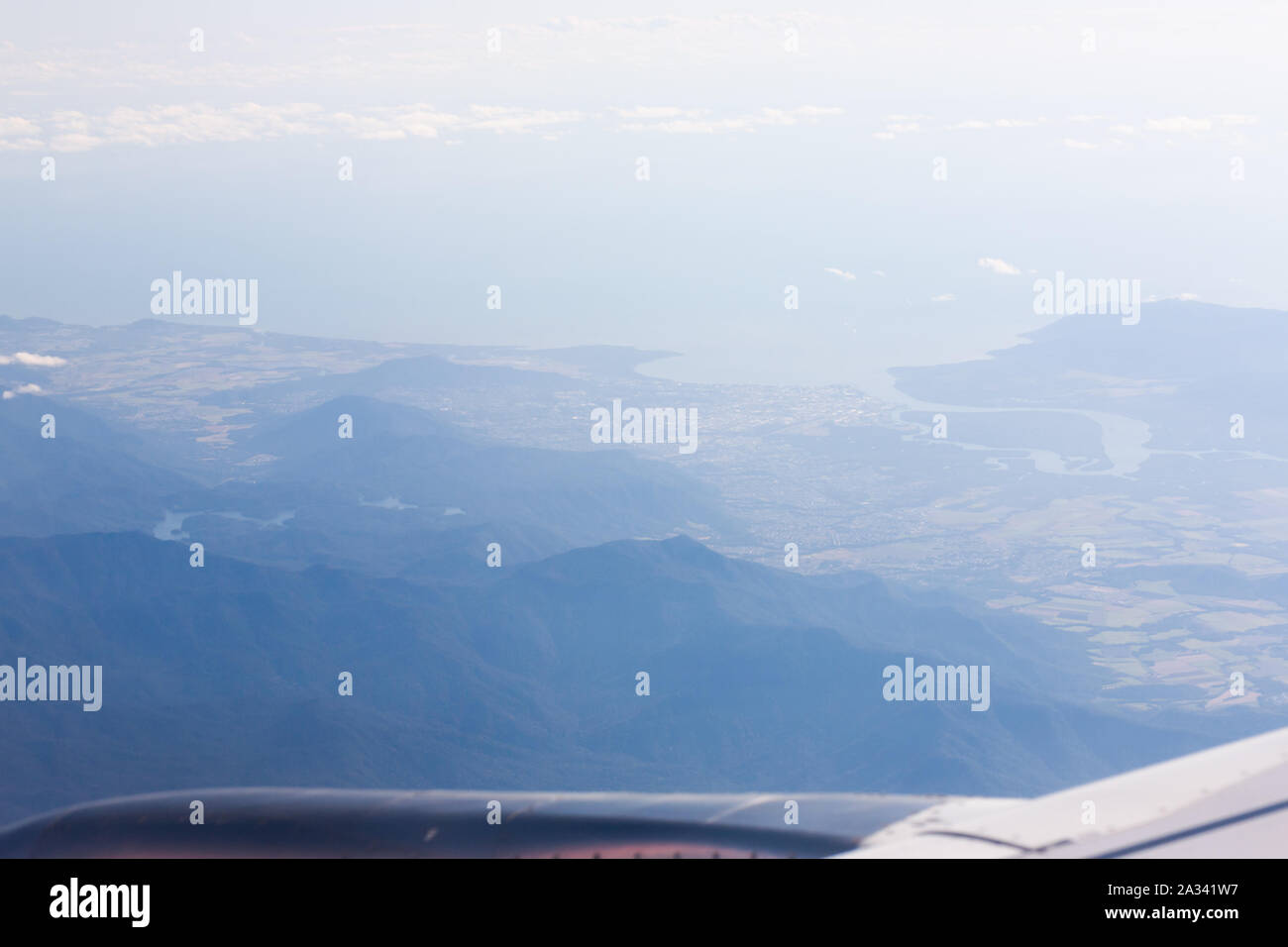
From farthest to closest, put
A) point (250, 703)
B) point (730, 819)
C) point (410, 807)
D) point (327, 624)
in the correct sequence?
1. point (327, 624)
2. point (250, 703)
3. point (410, 807)
4. point (730, 819)

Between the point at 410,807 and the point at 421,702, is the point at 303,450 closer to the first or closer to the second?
the point at 421,702

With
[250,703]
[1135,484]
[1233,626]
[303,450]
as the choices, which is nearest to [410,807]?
[250,703]

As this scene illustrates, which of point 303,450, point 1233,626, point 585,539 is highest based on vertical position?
point 303,450

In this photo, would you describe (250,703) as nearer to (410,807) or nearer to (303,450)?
(303,450)

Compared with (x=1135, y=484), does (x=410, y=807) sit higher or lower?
lower

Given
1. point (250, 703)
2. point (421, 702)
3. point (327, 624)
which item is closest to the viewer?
point (250, 703)
